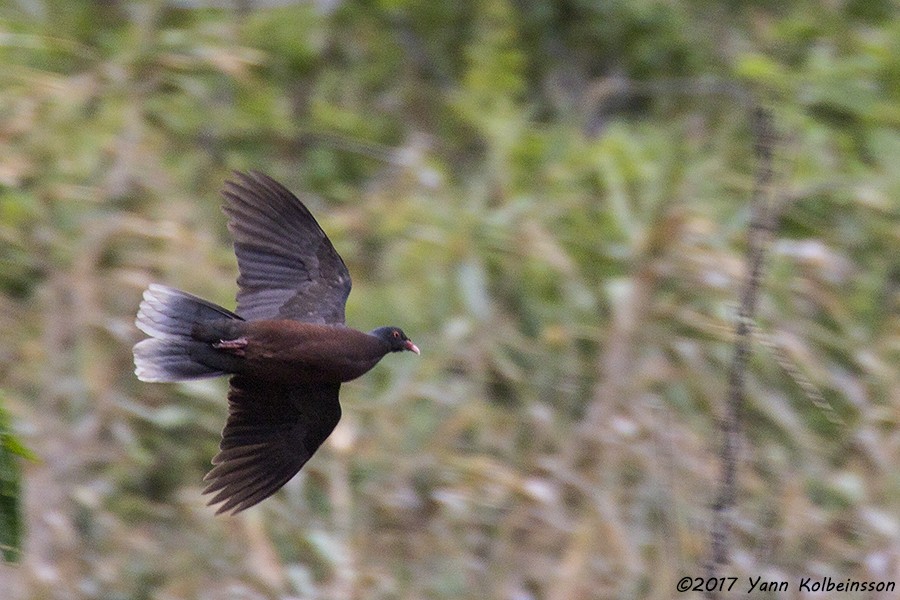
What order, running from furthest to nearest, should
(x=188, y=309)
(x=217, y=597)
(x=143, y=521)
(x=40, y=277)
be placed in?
(x=40, y=277), (x=143, y=521), (x=217, y=597), (x=188, y=309)

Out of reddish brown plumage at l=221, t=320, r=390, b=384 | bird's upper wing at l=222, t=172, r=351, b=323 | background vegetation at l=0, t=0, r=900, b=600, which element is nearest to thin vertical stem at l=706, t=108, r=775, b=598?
reddish brown plumage at l=221, t=320, r=390, b=384

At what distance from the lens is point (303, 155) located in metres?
8.22

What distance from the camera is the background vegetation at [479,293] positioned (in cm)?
599

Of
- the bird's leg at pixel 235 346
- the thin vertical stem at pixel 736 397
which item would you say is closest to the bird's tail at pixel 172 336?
the bird's leg at pixel 235 346

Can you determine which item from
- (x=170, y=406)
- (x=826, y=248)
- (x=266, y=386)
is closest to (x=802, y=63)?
(x=826, y=248)

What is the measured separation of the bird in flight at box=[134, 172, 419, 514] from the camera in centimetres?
450

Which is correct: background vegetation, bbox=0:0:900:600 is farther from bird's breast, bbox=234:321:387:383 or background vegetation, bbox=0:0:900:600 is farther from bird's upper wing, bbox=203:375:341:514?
bird's breast, bbox=234:321:387:383

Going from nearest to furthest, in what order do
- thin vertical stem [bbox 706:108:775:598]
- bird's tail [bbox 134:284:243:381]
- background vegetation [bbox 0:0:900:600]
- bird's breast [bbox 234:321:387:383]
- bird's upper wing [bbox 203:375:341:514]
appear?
thin vertical stem [bbox 706:108:775:598], bird's breast [bbox 234:321:387:383], bird's tail [bbox 134:284:243:381], bird's upper wing [bbox 203:375:341:514], background vegetation [bbox 0:0:900:600]

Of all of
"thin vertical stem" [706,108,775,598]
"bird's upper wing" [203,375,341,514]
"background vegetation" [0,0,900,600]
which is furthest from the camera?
"background vegetation" [0,0,900,600]

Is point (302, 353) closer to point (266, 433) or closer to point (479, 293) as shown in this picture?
point (266, 433)

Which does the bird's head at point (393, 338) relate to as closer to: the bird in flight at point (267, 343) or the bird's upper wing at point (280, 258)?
the bird in flight at point (267, 343)

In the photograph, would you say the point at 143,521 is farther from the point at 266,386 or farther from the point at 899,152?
the point at 899,152

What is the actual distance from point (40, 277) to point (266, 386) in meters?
2.34

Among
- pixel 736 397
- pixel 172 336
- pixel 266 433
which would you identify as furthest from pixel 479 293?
pixel 736 397
